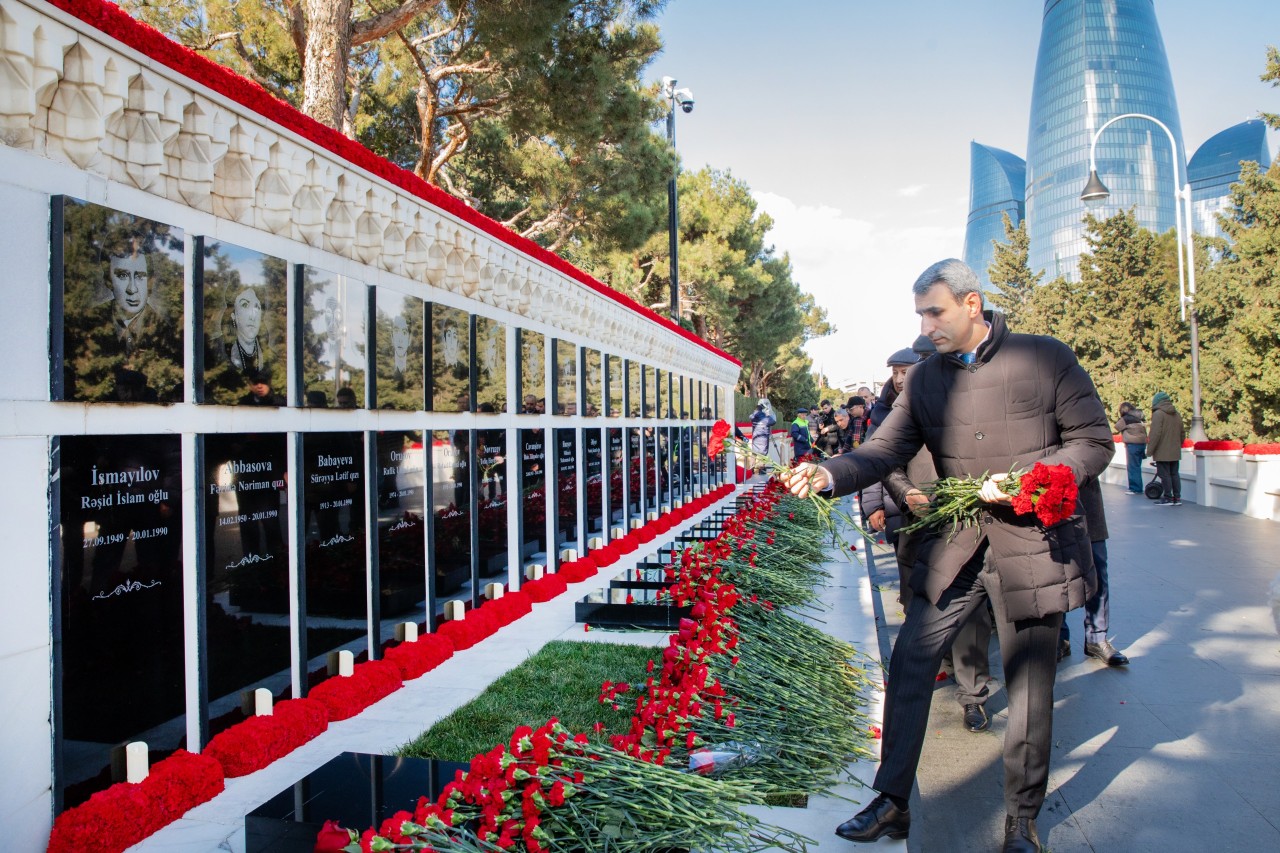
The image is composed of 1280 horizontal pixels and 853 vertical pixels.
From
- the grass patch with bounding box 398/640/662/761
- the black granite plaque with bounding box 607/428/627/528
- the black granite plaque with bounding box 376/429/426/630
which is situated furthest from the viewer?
the black granite plaque with bounding box 607/428/627/528

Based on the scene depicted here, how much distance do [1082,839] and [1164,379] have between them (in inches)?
1272

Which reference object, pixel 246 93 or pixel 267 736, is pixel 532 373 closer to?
pixel 246 93

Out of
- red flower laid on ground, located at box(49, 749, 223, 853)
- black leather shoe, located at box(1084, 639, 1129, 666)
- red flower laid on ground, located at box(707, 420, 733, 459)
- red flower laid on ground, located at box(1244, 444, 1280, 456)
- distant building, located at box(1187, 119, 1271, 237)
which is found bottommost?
black leather shoe, located at box(1084, 639, 1129, 666)

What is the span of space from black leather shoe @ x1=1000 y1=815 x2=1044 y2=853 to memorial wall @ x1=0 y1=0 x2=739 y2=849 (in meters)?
2.95

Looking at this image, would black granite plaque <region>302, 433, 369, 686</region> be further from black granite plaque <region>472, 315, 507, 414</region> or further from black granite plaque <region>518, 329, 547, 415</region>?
black granite plaque <region>518, 329, 547, 415</region>

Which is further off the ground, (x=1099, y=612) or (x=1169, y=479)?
(x=1169, y=479)

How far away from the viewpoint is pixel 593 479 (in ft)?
29.0

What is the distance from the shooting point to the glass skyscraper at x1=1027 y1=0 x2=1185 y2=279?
10144 centimetres

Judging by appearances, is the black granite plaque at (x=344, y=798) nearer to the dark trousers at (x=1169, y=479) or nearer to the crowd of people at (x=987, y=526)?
the crowd of people at (x=987, y=526)

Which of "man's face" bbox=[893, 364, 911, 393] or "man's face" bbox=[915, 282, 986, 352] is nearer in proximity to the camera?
"man's face" bbox=[915, 282, 986, 352]

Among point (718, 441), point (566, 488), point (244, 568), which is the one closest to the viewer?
point (244, 568)

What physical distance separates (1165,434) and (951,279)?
14.2 metres

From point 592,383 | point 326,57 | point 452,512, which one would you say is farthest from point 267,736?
point 326,57

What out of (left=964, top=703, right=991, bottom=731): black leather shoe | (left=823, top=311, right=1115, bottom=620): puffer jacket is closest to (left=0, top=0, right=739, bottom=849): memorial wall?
(left=823, top=311, right=1115, bottom=620): puffer jacket
